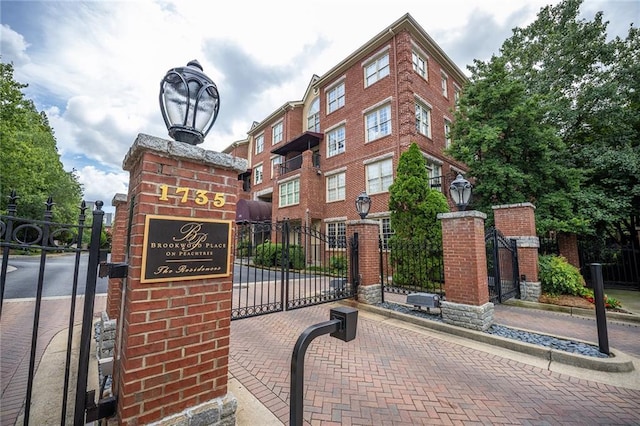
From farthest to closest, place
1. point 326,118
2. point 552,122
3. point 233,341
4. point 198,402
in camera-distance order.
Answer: point 326,118, point 552,122, point 233,341, point 198,402

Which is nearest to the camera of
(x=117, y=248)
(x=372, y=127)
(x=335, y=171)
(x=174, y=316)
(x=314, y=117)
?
(x=174, y=316)

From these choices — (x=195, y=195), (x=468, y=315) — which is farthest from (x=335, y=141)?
(x=195, y=195)

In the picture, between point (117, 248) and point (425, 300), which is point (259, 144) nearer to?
point (425, 300)

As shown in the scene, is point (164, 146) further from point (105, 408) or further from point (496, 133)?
point (496, 133)

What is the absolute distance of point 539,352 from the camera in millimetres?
4469

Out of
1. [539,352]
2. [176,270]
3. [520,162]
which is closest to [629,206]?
[520,162]

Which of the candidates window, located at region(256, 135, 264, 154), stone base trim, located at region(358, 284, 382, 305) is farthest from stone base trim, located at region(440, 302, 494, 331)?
window, located at region(256, 135, 264, 154)

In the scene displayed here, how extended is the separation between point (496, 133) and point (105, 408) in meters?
13.2

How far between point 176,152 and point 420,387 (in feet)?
12.9

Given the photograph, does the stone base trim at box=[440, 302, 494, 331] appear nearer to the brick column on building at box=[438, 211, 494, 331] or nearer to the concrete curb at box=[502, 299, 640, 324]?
the brick column on building at box=[438, 211, 494, 331]

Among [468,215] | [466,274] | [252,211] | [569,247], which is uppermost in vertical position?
[252,211]

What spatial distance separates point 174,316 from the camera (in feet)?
7.14

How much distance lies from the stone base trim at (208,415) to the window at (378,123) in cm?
1467

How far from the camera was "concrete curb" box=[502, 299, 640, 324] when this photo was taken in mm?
6457
